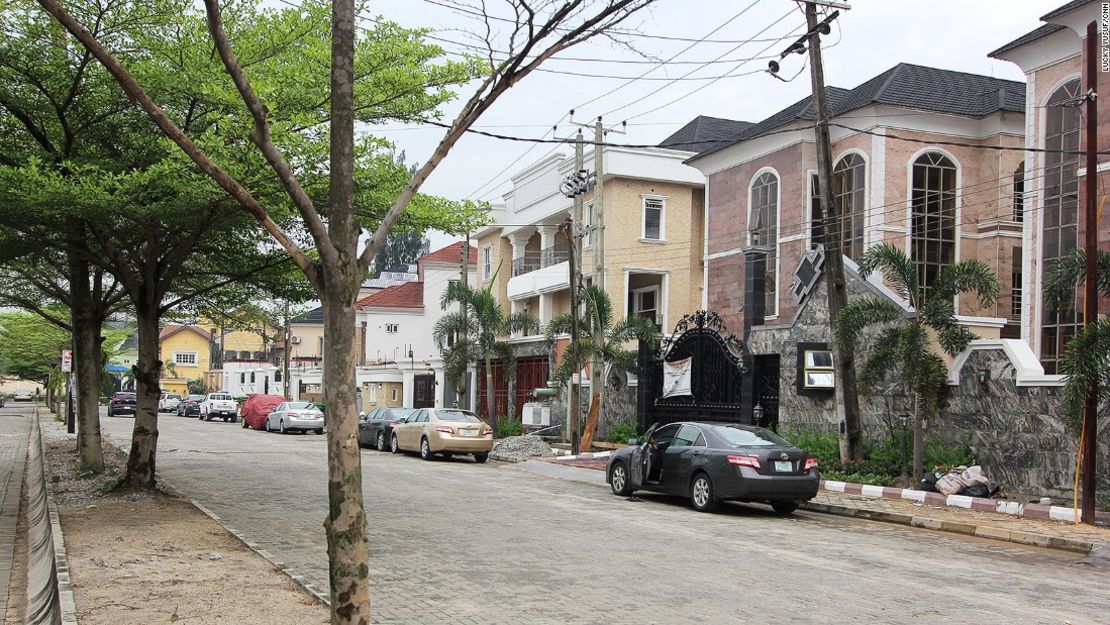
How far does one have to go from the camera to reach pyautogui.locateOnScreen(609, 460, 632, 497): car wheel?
17.3 metres

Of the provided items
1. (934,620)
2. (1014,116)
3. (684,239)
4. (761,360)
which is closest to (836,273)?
(761,360)

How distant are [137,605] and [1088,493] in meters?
12.2

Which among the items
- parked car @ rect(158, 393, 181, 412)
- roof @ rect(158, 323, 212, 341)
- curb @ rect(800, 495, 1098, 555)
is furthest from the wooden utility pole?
roof @ rect(158, 323, 212, 341)

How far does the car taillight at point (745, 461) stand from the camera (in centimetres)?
1470

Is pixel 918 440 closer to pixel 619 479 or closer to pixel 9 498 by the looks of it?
pixel 619 479

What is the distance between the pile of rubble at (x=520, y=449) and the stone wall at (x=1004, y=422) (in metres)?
→ 9.58

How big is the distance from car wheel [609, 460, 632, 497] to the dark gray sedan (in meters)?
0.34

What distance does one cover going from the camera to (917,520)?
47.4ft

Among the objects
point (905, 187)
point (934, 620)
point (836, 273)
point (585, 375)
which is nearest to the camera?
point (934, 620)

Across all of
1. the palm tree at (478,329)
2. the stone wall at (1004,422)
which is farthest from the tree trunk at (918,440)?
the palm tree at (478,329)

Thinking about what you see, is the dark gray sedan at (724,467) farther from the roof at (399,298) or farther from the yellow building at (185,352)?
the yellow building at (185,352)

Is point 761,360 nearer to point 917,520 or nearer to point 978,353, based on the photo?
point 978,353

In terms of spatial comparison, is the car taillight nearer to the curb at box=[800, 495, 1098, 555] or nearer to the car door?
the car door

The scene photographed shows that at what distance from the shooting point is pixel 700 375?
26.1m
